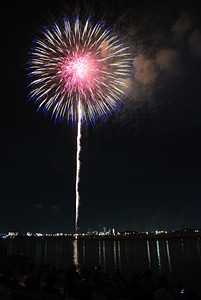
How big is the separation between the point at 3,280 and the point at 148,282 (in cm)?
1300

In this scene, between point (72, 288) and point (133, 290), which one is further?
point (72, 288)

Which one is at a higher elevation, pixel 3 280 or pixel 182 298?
pixel 3 280

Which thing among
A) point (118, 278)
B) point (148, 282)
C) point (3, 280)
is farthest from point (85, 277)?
point (3, 280)

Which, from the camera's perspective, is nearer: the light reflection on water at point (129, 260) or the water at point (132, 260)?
the water at point (132, 260)

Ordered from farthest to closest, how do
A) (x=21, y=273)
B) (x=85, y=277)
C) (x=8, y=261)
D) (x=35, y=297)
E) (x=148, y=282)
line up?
(x=8, y=261)
(x=21, y=273)
(x=85, y=277)
(x=148, y=282)
(x=35, y=297)

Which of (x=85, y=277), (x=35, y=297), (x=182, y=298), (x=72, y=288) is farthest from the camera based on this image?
(x=85, y=277)

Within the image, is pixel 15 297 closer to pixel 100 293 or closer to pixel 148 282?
pixel 100 293

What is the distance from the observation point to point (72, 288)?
66.0 ft

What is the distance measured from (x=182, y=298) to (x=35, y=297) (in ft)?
45.7

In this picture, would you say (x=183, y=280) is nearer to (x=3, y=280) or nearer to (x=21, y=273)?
(x=21, y=273)

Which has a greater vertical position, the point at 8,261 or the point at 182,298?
the point at 8,261

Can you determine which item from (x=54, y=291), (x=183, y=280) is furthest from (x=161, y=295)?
(x=183, y=280)

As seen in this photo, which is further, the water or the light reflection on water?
the light reflection on water

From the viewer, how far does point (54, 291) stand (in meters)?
18.2
